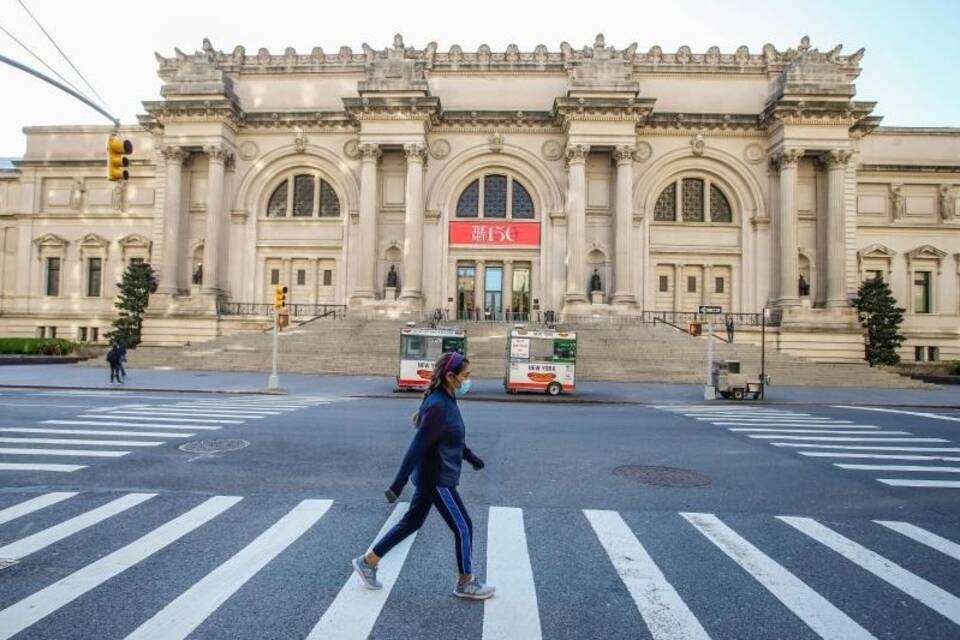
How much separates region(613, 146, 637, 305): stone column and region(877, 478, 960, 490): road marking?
27.7m

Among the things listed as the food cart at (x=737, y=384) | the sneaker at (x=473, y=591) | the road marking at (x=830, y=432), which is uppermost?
the food cart at (x=737, y=384)

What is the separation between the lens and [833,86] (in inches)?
1421

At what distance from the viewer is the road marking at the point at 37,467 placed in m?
8.39

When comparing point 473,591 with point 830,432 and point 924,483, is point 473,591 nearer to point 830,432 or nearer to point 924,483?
point 924,483

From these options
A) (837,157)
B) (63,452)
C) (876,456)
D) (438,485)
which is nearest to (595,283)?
(837,157)

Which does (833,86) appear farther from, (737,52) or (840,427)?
(840,427)

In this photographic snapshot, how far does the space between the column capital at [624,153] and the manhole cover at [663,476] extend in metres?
30.4

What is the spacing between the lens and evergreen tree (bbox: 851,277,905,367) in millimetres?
35562

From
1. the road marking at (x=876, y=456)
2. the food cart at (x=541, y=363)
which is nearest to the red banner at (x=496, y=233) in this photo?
the food cart at (x=541, y=363)

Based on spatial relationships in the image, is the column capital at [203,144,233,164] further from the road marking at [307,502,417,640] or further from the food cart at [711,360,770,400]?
the road marking at [307,502,417,640]

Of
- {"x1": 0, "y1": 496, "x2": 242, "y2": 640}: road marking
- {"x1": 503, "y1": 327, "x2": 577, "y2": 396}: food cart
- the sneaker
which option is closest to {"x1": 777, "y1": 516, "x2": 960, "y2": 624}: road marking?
the sneaker

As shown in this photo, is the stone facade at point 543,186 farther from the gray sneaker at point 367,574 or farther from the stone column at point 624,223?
the gray sneaker at point 367,574

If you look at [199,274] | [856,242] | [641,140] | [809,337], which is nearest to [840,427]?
[809,337]

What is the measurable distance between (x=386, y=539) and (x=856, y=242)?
4499cm
